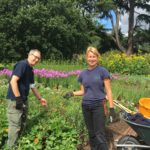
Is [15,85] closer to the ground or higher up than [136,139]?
higher up

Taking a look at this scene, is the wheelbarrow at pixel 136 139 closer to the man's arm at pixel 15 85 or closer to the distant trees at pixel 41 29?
the man's arm at pixel 15 85

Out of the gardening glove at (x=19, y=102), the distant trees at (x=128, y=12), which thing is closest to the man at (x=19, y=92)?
the gardening glove at (x=19, y=102)

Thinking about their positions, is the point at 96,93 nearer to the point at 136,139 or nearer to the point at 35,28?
the point at 136,139

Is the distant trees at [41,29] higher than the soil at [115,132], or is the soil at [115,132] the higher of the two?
the distant trees at [41,29]

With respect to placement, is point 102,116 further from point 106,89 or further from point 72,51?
point 72,51

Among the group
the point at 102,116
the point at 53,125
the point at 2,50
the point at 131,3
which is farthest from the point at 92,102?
the point at 131,3

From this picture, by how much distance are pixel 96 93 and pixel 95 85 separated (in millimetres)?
114

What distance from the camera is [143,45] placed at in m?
43.7

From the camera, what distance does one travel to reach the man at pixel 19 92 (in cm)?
600

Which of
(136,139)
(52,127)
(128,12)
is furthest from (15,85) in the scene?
(128,12)

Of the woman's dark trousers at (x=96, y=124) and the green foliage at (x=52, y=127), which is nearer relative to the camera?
the woman's dark trousers at (x=96, y=124)

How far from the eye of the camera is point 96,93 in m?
6.17

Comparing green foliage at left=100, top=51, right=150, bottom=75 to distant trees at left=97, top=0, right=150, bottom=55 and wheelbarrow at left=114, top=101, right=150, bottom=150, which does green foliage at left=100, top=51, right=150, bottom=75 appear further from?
distant trees at left=97, top=0, right=150, bottom=55

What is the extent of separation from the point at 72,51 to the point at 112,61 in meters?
8.50
